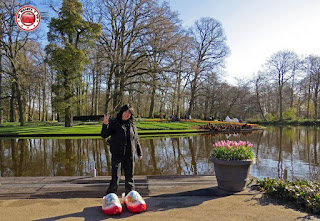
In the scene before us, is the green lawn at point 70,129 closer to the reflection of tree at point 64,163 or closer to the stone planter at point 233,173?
the reflection of tree at point 64,163

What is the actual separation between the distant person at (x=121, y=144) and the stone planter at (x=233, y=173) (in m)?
1.59

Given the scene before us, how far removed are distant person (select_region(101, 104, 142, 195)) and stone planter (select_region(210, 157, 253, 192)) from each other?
62.5 inches

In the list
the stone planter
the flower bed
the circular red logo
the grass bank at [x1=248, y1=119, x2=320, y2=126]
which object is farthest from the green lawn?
the grass bank at [x1=248, y1=119, x2=320, y2=126]

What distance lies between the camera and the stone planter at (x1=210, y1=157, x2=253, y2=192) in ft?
13.7

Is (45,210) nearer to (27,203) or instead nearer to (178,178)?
(27,203)

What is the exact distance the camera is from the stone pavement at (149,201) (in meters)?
3.36

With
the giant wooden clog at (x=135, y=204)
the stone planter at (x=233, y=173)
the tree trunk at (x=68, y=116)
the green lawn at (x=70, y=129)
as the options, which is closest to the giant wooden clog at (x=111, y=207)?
the giant wooden clog at (x=135, y=204)

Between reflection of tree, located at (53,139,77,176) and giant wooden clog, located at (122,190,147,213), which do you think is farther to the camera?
reflection of tree, located at (53,139,77,176)

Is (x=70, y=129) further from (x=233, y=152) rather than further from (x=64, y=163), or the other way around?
(x=233, y=152)

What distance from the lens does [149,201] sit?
3939mm

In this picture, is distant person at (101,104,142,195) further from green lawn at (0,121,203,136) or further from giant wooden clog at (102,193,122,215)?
green lawn at (0,121,203,136)

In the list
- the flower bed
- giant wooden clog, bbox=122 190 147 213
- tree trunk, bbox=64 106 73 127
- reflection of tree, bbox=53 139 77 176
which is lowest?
Answer: reflection of tree, bbox=53 139 77 176

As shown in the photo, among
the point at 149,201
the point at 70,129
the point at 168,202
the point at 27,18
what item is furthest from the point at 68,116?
the point at 168,202

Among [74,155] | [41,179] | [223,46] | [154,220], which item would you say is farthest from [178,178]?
[223,46]
